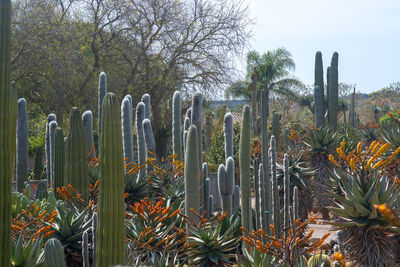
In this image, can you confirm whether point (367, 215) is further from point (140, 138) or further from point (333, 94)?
point (333, 94)

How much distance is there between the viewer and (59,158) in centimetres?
685

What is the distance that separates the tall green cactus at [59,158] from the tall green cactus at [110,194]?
3.34 m

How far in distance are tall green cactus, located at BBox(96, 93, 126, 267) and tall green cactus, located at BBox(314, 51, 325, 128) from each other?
Result: 1045cm

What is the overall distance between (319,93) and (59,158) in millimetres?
9046

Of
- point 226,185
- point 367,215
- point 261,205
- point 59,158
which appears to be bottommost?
point 367,215

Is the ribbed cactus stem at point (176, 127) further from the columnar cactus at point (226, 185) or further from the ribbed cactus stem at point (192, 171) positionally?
the ribbed cactus stem at point (192, 171)

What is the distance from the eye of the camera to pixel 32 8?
1588cm

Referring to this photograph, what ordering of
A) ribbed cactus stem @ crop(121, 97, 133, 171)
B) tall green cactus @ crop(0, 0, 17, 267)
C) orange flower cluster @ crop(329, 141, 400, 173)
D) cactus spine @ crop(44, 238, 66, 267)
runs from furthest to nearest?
ribbed cactus stem @ crop(121, 97, 133, 171) → orange flower cluster @ crop(329, 141, 400, 173) → tall green cactus @ crop(0, 0, 17, 267) → cactus spine @ crop(44, 238, 66, 267)

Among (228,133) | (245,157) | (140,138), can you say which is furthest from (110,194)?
(140,138)

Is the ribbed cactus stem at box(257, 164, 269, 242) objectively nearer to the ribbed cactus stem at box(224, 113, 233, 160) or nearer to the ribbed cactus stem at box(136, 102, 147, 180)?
the ribbed cactus stem at box(224, 113, 233, 160)

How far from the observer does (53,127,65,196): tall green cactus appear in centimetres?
Answer: 677

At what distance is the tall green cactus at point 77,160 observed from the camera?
19.7ft

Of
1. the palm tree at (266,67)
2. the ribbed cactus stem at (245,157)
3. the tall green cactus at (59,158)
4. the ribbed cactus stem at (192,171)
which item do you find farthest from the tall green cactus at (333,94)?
the palm tree at (266,67)

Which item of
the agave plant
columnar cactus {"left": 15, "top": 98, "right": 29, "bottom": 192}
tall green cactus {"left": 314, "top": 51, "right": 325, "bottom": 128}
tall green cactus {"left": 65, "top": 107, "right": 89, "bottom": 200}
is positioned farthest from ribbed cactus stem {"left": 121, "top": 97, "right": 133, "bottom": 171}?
tall green cactus {"left": 314, "top": 51, "right": 325, "bottom": 128}
